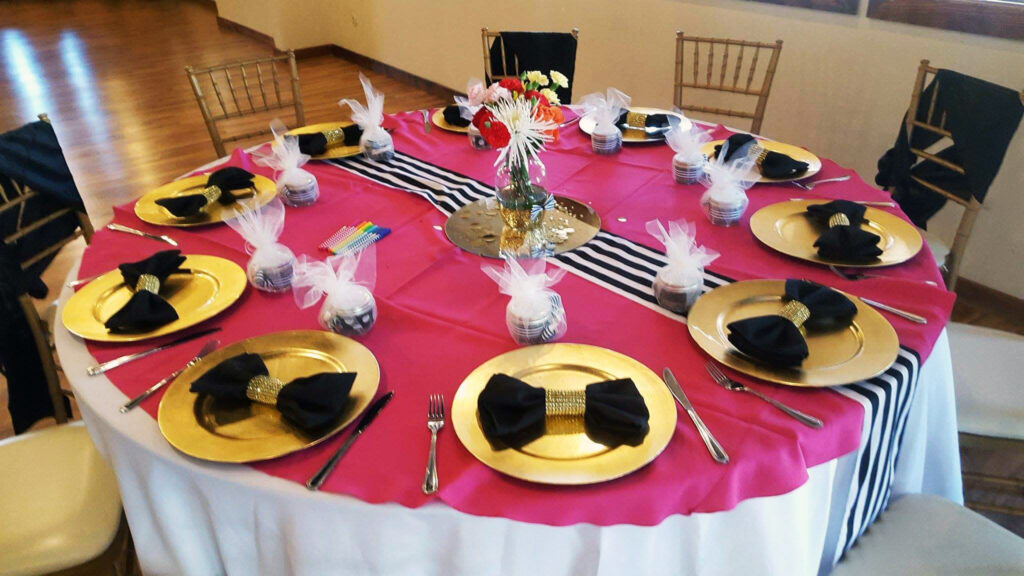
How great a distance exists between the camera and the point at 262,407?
40.5 inches

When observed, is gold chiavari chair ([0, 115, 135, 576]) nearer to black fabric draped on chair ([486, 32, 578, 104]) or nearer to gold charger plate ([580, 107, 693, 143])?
gold charger plate ([580, 107, 693, 143])

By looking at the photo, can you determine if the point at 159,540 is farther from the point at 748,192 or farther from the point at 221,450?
the point at 748,192

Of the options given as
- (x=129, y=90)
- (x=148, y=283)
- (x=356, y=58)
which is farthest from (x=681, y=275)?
(x=129, y=90)

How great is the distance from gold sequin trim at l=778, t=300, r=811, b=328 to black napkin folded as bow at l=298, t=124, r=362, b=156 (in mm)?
1297

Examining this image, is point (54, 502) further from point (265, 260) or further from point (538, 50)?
point (538, 50)

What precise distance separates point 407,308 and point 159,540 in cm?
55

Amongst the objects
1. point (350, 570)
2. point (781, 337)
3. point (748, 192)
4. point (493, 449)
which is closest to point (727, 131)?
point (748, 192)

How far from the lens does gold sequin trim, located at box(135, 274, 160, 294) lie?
4.16 feet

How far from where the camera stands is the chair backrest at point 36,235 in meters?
1.59

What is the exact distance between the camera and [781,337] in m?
1.05

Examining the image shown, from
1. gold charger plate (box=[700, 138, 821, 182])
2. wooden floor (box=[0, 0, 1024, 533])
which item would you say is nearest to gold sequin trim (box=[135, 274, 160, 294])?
gold charger plate (box=[700, 138, 821, 182])

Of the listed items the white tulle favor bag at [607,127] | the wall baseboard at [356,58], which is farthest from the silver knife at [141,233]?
the wall baseboard at [356,58]

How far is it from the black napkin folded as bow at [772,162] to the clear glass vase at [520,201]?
512 millimetres

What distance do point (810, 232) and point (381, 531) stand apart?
1051 mm
